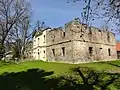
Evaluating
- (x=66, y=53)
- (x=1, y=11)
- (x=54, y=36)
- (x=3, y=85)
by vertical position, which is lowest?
(x=3, y=85)

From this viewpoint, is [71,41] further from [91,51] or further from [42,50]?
[42,50]

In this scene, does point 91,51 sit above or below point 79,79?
above

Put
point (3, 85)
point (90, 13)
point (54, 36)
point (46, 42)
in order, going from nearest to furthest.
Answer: point (90, 13), point (3, 85), point (54, 36), point (46, 42)

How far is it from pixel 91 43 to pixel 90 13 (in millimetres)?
30359

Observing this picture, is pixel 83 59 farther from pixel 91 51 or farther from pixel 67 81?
pixel 67 81

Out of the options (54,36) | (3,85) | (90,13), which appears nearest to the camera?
(90,13)

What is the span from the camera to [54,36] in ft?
143

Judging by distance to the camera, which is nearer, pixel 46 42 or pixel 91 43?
pixel 91 43

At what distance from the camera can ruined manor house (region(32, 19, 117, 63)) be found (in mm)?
37781

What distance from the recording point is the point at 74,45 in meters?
37.7

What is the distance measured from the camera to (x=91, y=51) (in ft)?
133

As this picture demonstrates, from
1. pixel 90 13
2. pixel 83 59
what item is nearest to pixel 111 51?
pixel 83 59

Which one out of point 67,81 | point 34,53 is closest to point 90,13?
point 67,81

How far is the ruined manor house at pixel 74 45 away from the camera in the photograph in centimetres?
3778
